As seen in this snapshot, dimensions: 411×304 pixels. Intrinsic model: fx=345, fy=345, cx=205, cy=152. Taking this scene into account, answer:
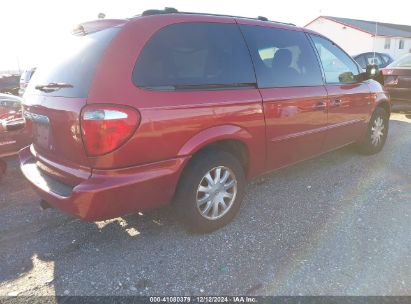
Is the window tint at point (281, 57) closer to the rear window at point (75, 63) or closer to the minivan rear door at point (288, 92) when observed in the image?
the minivan rear door at point (288, 92)

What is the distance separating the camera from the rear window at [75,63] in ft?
8.11

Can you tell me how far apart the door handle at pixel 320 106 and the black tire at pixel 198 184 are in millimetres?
1260

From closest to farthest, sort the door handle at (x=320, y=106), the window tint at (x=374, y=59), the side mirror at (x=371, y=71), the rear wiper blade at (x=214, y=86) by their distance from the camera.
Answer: the rear wiper blade at (x=214, y=86) → the door handle at (x=320, y=106) → the side mirror at (x=371, y=71) → the window tint at (x=374, y=59)

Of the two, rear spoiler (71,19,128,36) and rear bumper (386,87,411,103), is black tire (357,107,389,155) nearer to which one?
rear bumper (386,87,411,103)

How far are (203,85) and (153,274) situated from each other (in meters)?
1.53

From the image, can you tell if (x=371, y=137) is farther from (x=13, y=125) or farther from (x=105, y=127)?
(x=13, y=125)

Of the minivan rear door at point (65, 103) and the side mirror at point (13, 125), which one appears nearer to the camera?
the minivan rear door at point (65, 103)

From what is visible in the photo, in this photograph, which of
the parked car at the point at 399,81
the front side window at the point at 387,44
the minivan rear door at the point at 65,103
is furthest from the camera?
the front side window at the point at 387,44

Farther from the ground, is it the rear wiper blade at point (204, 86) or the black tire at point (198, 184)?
the rear wiper blade at point (204, 86)

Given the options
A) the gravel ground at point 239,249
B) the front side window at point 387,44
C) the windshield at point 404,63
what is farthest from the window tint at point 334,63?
the front side window at point 387,44

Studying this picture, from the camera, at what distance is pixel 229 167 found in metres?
3.12

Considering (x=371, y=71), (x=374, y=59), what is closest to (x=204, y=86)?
(x=371, y=71)

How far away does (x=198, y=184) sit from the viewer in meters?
2.88

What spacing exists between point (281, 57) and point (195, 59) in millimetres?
1185
